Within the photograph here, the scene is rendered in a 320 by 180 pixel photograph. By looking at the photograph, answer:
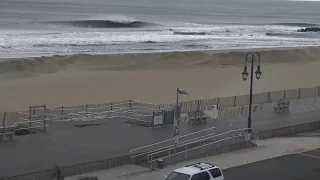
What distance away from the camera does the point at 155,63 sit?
56.1m

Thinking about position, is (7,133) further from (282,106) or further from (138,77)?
(138,77)

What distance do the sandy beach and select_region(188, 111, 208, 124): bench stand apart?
838 cm

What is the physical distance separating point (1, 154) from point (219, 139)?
29.0 ft

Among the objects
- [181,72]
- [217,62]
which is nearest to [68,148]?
[181,72]

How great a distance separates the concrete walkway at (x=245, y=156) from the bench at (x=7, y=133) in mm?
4511

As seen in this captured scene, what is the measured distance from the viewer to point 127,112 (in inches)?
1099

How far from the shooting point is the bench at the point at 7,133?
2195cm

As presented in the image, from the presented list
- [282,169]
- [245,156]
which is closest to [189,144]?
[245,156]

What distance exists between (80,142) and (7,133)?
8.84 feet

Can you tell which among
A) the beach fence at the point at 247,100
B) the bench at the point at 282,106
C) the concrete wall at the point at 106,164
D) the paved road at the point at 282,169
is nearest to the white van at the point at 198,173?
the paved road at the point at 282,169

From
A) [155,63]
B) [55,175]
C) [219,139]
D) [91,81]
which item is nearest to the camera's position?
[55,175]

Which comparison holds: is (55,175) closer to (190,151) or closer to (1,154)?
(1,154)

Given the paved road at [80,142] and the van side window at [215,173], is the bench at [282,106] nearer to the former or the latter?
the paved road at [80,142]

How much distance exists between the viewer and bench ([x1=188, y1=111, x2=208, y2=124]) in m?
27.2
